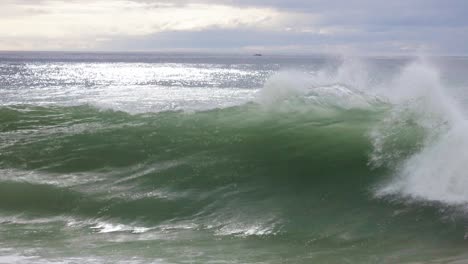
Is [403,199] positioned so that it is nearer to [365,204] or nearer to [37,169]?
[365,204]

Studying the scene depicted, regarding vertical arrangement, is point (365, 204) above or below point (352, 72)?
below

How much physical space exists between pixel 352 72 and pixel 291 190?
51.3 ft

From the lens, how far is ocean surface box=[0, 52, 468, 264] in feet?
27.0

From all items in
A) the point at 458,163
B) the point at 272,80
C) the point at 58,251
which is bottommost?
the point at 58,251

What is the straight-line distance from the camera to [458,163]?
10211mm

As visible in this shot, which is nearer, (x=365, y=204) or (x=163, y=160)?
(x=365, y=204)

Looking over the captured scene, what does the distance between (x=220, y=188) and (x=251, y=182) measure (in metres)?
0.60

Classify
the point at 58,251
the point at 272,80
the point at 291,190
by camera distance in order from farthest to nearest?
1. the point at 272,80
2. the point at 291,190
3. the point at 58,251

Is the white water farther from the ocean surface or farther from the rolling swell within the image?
the rolling swell

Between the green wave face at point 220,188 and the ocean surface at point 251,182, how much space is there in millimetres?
36

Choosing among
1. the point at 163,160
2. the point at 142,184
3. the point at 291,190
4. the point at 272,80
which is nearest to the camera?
the point at 291,190

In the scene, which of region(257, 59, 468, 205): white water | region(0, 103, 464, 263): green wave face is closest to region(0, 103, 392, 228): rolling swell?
region(0, 103, 464, 263): green wave face

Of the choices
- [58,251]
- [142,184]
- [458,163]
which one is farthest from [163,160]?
[458,163]

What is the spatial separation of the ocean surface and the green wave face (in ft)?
0.12
